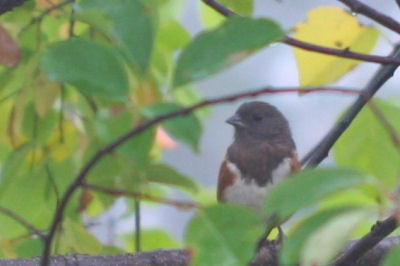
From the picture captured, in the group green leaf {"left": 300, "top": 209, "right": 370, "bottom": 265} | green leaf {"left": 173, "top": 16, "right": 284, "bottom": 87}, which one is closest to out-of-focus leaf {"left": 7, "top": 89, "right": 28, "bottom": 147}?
green leaf {"left": 173, "top": 16, "right": 284, "bottom": 87}

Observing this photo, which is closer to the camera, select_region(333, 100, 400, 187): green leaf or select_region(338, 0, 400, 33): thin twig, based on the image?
select_region(338, 0, 400, 33): thin twig

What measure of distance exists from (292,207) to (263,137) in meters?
1.72

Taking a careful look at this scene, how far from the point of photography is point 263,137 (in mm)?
2354

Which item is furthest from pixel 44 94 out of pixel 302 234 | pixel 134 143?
pixel 302 234

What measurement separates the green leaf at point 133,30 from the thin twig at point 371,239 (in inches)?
16.0

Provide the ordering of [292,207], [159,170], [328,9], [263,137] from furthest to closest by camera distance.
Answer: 1. [263,137]
2. [328,9]
3. [159,170]
4. [292,207]

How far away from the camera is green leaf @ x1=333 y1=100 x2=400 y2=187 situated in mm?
1416

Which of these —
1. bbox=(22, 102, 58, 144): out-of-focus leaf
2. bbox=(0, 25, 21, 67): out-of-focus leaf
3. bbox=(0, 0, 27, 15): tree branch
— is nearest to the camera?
bbox=(0, 25, 21, 67): out-of-focus leaf

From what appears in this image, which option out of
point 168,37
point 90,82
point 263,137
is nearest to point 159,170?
point 90,82

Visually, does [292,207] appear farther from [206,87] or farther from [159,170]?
[206,87]

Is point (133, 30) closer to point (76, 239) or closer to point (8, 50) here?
point (8, 50)

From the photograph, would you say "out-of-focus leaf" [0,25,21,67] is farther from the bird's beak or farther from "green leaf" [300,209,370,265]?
the bird's beak

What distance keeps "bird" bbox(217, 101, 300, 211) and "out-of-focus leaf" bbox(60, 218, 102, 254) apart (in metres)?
0.42

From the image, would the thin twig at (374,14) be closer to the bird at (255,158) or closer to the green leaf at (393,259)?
the green leaf at (393,259)
